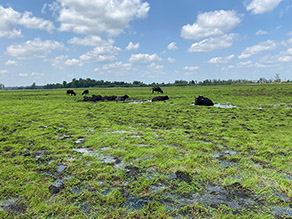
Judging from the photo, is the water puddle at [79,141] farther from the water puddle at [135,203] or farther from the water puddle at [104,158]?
the water puddle at [135,203]

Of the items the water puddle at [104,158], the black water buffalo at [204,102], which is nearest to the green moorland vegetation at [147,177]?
the water puddle at [104,158]

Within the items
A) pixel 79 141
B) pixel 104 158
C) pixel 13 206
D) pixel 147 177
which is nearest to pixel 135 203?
pixel 147 177

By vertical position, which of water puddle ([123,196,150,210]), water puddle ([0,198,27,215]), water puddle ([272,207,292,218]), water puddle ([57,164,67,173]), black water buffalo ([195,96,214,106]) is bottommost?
water puddle ([272,207,292,218])

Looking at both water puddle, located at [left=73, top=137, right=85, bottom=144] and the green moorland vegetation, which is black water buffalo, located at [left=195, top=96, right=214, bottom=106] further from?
water puddle, located at [left=73, top=137, right=85, bottom=144]

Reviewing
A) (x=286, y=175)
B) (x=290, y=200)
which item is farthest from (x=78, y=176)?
(x=286, y=175)

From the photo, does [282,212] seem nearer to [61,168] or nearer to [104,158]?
[104,158]

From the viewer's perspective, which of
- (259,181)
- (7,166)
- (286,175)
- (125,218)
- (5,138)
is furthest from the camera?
(5,138)

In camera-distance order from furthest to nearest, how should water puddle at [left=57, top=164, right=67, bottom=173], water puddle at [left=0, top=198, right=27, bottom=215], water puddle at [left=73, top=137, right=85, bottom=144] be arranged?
water puddle at [left=73, top=137, right=85, bottom=144] < water puddle at [left=57, top=164, right=67, bottom=173] < water puddle at [left=0, top=198, right=27, bottom=215]

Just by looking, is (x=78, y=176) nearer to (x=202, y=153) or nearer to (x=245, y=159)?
(x=202, y=153)

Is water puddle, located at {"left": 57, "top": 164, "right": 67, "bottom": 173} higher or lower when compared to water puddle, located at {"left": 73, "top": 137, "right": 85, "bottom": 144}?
lower

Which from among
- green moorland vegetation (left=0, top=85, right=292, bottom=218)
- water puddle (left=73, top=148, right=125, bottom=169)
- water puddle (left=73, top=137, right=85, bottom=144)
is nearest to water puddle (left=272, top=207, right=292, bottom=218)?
green moorland vegetation (left=0, top=85, right=292, bottom=218)

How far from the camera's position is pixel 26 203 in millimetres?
3445

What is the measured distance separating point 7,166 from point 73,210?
326cm

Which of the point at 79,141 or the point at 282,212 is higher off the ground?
the point at 79,141
